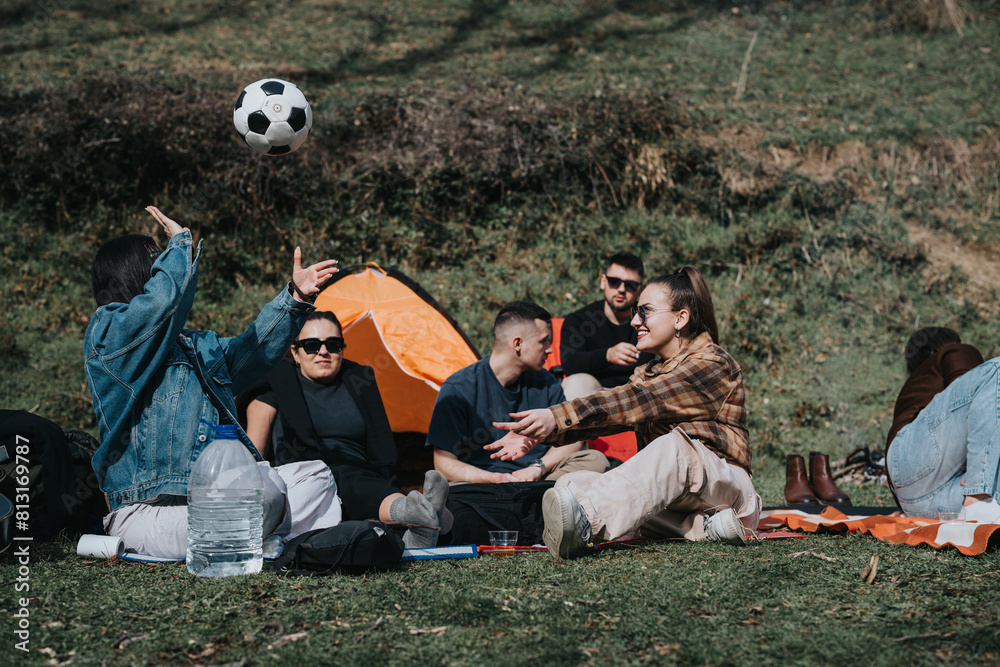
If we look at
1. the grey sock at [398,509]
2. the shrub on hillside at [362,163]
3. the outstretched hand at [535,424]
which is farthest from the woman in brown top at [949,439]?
the shrub on hillside at [362,163]

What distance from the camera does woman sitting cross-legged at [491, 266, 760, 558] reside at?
2.94m

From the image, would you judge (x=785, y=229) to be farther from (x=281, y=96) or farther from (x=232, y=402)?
(x=232, y=402)

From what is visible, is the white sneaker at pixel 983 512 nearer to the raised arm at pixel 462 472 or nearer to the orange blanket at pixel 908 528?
the orange blanket at pixel 908 528

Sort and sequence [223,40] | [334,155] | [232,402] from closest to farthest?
1. [232,402]
2. [334,155]
3. [223,40]

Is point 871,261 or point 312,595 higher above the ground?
point 871,261

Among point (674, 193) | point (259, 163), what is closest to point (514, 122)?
point (674, 193)

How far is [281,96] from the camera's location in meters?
4.17

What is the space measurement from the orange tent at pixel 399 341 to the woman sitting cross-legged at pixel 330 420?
1.19 meters

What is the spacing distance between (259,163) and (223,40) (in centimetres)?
503

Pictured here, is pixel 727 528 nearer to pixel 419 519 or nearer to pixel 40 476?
pixel 419 519

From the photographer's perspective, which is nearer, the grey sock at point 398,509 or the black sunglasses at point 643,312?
the grey sock at point 398,509

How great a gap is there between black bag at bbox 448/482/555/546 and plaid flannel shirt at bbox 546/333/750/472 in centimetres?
46

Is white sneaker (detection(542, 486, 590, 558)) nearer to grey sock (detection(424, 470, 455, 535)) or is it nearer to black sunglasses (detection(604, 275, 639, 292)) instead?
grey sock (detection(424, 470, 455, 535))

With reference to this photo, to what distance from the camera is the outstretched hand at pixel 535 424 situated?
10.1 ft
